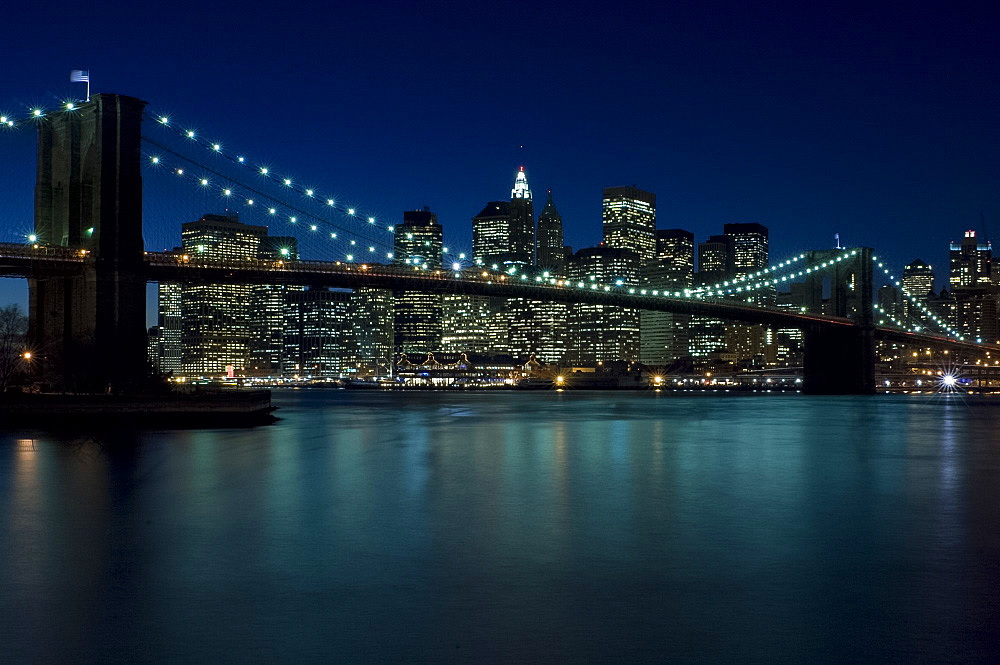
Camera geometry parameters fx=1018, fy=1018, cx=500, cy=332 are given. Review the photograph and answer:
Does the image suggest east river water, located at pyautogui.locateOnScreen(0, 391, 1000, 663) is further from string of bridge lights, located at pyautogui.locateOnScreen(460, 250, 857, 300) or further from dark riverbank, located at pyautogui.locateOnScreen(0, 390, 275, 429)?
string of bridge lights, located at pyautogui.locateOnScreen(460, 250, 857, 300)

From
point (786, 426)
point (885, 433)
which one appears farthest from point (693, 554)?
point (786, 426)

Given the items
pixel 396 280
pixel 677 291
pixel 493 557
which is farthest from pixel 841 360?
pixel 493 557

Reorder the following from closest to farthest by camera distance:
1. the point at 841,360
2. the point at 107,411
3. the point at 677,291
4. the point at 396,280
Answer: the point at 107,411
the point at 396,280
the point at 841,360
the point at 677,291

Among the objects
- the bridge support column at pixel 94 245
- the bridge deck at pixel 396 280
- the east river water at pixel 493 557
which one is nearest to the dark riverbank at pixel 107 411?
the bridge support column at pixel 94 245

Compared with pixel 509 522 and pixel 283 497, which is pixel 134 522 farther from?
pixel 509 522

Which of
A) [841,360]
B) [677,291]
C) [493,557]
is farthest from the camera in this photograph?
[677,291]

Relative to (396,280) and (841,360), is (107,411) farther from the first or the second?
(841,360)

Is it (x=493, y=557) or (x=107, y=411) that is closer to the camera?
(x=493, y=557)

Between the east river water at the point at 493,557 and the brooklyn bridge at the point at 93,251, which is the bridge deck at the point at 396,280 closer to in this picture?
the brooklyn bridge at the point at 93,251
